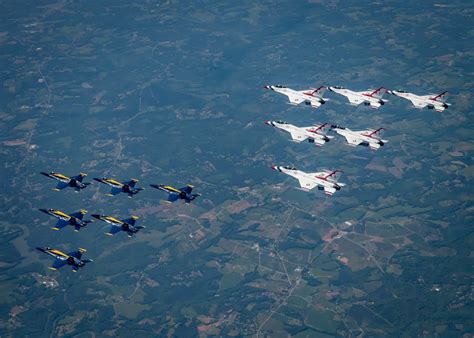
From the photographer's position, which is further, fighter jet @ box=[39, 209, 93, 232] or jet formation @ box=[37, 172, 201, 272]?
fighter jet @ box=[39, 209, 93, 232]

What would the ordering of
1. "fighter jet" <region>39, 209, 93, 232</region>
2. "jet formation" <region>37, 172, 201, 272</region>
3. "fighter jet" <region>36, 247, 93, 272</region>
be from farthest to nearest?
"fighter jet" <region>39, 209, 93, 232</region> < "jet formation" <region>37, 172, 201, 272</region> < "fighter jet" <region>36, 247, 93, 272</region>

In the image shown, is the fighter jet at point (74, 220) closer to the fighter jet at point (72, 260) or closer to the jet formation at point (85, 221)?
the jet formation at point (85, 221)

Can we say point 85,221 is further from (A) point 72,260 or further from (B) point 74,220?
(A) point 72,260

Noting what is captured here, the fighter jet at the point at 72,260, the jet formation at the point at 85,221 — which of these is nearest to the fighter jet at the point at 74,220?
the jet formation at the point at 85,221

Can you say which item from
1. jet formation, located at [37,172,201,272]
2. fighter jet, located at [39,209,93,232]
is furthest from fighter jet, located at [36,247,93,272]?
fighter jet, located at [39,209,93,232]

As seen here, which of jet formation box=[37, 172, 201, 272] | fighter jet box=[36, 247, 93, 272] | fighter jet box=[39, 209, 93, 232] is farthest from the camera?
fighter jet box=[39, 209, 93, 232]

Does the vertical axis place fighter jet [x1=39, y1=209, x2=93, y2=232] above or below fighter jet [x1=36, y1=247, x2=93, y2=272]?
above

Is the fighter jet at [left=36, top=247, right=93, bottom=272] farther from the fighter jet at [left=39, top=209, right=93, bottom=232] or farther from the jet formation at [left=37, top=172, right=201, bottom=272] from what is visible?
the fighter jet at [left=39, top=209, right=93, bottom=232]

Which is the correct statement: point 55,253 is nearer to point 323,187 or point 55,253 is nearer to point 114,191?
point 114,191

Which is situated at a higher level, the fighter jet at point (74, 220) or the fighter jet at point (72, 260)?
the fighter jet at point (74, 220)


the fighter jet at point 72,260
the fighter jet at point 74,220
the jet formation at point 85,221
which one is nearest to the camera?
the fighter jet at point 72,260

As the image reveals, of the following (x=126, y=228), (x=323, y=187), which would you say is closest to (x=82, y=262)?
(x=126, y=228)
